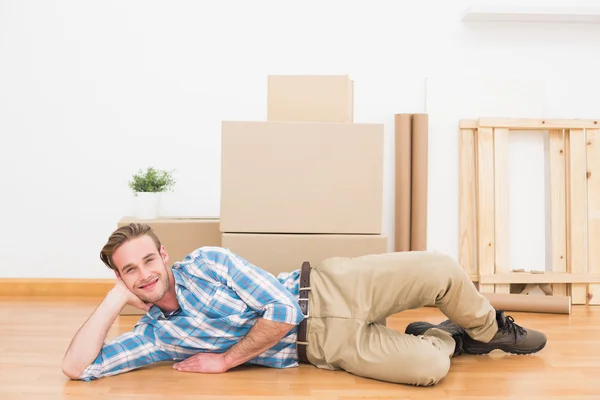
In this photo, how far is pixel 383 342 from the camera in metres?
2.10

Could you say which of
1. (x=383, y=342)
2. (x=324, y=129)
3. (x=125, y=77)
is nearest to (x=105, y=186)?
(x=125, y=77)

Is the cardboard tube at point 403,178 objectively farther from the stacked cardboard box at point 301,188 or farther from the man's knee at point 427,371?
the man's knee at point 427,371

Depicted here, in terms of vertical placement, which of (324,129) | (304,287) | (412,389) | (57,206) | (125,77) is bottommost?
(412,389)

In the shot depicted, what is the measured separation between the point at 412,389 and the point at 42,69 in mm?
2358

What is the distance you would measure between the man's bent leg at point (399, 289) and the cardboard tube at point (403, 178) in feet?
3.70

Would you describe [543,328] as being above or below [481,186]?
below

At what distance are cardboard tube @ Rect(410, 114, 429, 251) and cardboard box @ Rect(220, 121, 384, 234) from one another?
803 mm

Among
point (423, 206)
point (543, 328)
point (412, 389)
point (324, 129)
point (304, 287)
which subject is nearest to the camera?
point (412, 389)

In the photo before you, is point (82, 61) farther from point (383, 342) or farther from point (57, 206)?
point (383, 342)

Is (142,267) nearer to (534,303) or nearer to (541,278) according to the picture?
(534,303)

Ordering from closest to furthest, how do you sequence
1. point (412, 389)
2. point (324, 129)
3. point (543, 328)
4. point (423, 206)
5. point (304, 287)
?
point (412, 389) → point (304, 287) → point (324, 129) → point (543, 328) → point (423, 206)

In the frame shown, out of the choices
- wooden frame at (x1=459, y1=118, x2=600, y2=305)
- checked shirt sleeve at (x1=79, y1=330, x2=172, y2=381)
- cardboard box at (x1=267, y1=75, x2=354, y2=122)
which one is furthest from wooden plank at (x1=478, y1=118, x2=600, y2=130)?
checked shirt sleeve at (x1=79, y1=330, x2=172, y2=381)

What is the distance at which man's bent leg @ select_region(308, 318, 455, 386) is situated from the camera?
6.69ft

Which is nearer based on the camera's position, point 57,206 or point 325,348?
point 325,348
